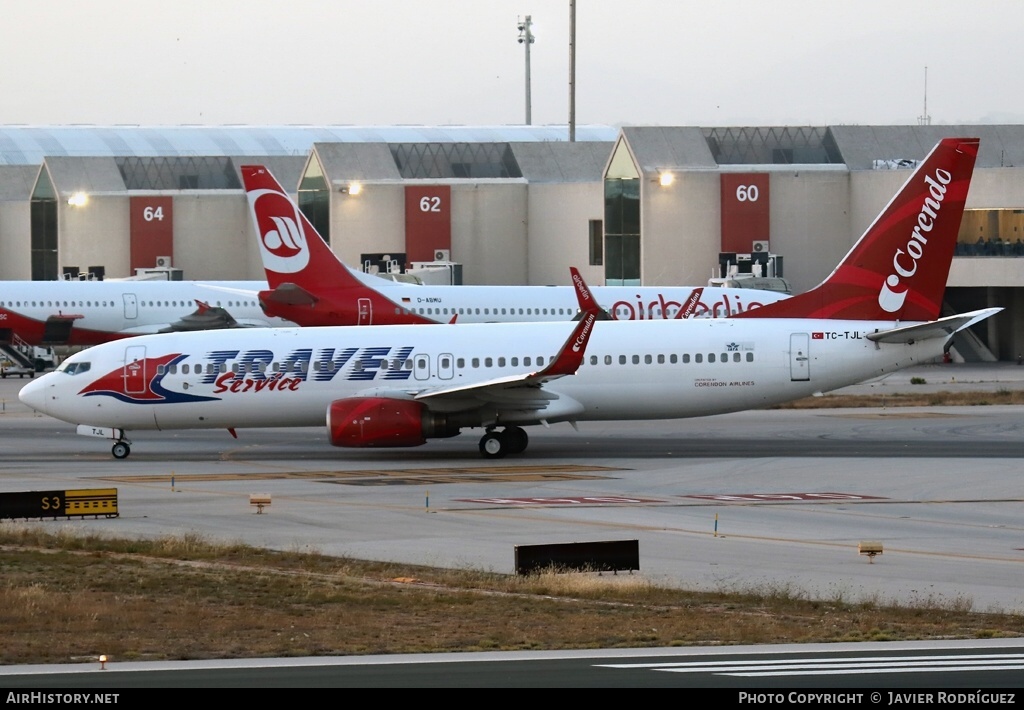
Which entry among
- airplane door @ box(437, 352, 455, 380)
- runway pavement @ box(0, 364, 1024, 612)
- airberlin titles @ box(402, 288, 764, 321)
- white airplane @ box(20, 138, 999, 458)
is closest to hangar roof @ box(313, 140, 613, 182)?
airberlin titles @ box(402, 288, 764, 321)

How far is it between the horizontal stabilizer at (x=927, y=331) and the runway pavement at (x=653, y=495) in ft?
9.69

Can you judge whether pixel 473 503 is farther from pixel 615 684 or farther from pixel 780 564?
pixel 615 684

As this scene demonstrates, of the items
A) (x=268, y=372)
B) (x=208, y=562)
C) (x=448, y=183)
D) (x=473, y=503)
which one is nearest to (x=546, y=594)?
(x=208, y=562)

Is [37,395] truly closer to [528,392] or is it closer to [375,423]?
[375,423]

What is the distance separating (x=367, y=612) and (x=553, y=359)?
19.3 meters

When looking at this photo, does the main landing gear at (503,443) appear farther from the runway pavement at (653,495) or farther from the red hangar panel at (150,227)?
the red hangar panel at (150,227)

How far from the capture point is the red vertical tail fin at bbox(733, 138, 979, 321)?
4069 cm

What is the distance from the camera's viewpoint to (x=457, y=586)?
22438 mm

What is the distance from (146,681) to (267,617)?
4307 mm

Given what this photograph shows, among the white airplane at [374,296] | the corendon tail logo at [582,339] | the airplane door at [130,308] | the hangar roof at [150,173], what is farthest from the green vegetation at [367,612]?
the hangar roof at [150,173]

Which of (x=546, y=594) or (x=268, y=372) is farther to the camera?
(x=268, y=372)
